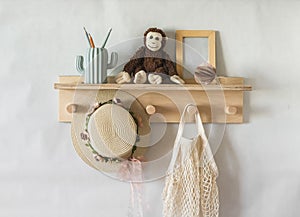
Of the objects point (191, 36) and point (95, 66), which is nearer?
point (95, 66)

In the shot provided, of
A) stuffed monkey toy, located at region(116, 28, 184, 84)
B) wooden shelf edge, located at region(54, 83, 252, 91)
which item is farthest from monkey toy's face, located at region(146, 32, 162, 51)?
wooden shelf edge, located at region(54, 83, 252, 91)

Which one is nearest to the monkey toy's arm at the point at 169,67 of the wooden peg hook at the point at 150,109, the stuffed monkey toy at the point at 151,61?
the stuffed monkey toy at the point at 151,61

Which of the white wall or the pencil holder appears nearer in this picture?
the pencil holder

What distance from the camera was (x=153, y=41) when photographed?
1378 millimetres

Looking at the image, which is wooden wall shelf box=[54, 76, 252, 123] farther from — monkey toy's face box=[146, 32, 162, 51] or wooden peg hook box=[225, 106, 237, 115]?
monkey toy's face box=[146, 32, 162, 51]

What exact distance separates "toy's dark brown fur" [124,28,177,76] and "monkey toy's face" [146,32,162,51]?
1 cm

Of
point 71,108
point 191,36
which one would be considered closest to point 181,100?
point 191,36

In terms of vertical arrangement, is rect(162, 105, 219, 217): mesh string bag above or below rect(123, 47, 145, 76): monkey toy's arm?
below

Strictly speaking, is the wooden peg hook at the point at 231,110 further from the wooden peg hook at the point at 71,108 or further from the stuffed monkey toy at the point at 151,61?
the wooden peg hook at the point at 71,108

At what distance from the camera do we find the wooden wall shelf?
140 centimetres

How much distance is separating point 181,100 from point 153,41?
0.68ft

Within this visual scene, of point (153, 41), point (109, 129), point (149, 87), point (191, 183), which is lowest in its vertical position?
point (191, 183)

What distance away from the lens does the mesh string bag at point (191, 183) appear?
1349mm

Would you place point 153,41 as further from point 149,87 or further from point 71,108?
point 71,108
